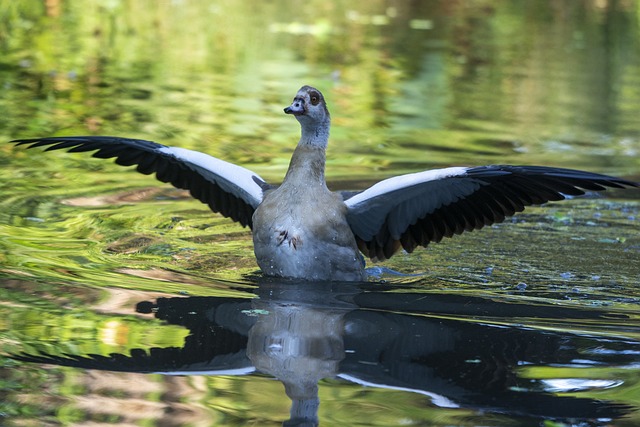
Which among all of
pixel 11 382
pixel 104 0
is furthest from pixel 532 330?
pixel 104 0

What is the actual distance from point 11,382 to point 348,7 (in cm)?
2118

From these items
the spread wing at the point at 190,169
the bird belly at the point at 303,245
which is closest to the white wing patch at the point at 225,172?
the spread wing at the point at 190,169

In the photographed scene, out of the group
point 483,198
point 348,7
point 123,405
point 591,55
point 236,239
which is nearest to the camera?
point 123,405

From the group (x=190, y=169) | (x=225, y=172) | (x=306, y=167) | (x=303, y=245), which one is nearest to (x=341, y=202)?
(x=306, y=167)

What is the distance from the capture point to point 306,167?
7102mm

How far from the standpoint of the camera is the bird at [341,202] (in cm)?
669

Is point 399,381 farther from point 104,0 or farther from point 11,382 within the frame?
point 104,0

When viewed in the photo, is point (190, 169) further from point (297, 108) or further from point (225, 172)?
point (297, 108)

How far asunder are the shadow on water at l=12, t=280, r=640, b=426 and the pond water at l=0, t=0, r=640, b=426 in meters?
0.02

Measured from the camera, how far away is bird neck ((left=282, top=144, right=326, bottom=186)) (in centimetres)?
705

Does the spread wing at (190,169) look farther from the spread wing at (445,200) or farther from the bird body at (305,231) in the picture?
the spread wing at (445,200)

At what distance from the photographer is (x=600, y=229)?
8641mm

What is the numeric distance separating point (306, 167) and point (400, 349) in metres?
1.97

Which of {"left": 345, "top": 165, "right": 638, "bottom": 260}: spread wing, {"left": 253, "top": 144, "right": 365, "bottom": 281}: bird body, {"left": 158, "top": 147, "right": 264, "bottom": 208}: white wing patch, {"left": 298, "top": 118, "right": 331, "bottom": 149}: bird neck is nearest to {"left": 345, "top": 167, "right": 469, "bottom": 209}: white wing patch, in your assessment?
→ {"left": 345, "top": 165, "right": 638, "bottom": 260}: spread wing
